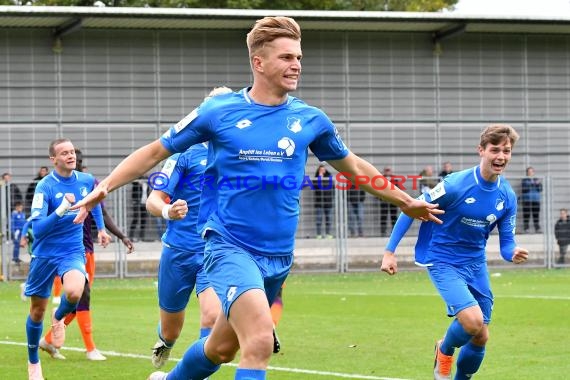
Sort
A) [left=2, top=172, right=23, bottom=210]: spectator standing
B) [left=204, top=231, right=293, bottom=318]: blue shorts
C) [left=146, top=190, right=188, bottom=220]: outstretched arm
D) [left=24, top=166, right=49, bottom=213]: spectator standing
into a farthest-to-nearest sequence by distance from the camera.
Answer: [left=24, top=166, right=49, bottom=213]: spectator standing → [left=2, top=172, right=23, bottom=210]: spectator standing → [left=146, top=190, right=188, bottom=220]: outstretched arm → [left=204, top=231, right=293, bottom=318]: blue shorts

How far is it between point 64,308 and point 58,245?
640 millimetres

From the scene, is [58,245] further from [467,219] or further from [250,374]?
[250,374]

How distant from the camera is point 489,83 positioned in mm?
31500

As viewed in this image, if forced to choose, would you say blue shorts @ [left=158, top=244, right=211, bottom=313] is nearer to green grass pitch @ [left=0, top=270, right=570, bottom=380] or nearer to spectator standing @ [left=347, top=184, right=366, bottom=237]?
green grass pitch @ [left=0, top=270, right=570, bottom=380]

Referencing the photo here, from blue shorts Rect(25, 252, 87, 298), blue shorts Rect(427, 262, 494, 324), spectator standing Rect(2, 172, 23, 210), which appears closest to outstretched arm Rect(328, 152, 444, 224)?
blue shorts Rect(427, 262, 494, 324)

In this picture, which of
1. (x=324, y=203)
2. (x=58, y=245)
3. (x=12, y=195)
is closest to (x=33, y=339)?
(x=58, y=245)

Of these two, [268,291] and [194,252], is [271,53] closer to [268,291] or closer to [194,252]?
[268,291]

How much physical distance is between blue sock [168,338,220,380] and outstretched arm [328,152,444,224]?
4.64 feet

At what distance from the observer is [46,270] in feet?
37.5

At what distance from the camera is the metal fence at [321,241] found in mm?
25172

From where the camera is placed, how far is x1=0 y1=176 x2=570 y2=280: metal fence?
2517cm

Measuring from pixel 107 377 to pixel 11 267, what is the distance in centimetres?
1426

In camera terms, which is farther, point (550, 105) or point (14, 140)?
point (550, 105)

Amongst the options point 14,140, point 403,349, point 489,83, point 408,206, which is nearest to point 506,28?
point 489,83
